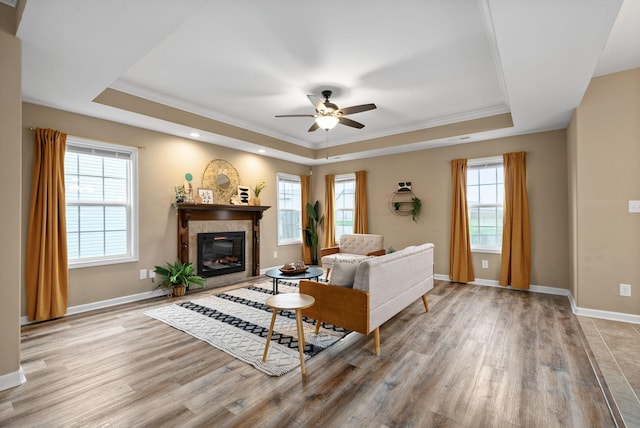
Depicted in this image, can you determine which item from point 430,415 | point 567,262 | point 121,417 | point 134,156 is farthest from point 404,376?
point 134,156

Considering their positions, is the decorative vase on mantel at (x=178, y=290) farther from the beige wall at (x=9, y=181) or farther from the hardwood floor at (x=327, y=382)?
the beige wall at (x=9, y=181)

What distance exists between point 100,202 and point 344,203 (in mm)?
4657

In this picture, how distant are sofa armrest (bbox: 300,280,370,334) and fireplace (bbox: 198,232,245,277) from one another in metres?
2.73

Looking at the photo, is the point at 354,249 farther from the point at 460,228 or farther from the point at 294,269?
the point at 294,269

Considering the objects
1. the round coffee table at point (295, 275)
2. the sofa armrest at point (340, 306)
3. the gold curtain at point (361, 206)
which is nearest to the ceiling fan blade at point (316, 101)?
the sofa armrest at point (340, 306)

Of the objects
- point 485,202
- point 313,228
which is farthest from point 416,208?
point 313,228

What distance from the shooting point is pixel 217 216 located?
530 cm

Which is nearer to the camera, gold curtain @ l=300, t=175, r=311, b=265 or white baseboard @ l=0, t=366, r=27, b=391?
white baseboard @ l=0, t=366, r=27, b=391

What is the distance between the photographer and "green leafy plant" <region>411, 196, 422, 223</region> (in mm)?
5823

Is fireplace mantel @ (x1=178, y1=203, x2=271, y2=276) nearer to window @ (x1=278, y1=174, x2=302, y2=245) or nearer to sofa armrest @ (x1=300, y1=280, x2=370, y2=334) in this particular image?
window @ (x1=278, y1=174, x2=302, y2=245)

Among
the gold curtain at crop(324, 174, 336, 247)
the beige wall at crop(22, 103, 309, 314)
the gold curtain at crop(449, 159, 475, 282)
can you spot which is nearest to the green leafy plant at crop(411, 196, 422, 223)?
the gold curtain at crop(449, 159, 475, 282)

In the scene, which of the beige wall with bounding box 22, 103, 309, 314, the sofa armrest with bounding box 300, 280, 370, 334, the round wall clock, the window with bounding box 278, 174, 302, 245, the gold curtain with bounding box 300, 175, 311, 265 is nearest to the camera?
the sofa armrest with bounding box 300, 280, 370, 334

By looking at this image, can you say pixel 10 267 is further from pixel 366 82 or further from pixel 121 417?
pixel 366 82

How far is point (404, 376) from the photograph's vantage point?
7.57ft
